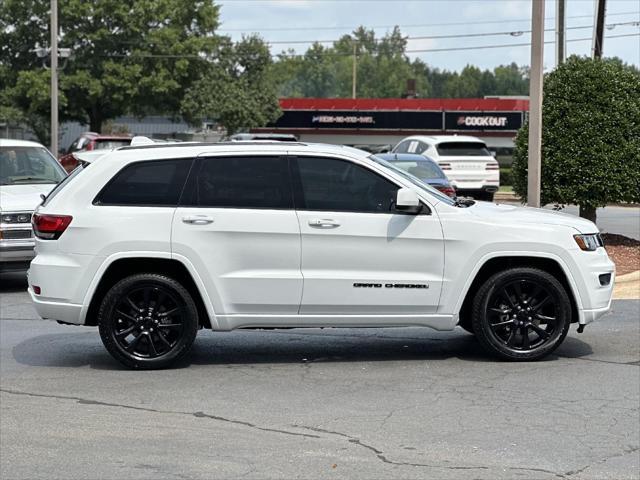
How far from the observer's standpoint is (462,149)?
29312mm

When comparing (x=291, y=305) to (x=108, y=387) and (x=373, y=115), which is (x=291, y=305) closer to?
(x=108, y=387)

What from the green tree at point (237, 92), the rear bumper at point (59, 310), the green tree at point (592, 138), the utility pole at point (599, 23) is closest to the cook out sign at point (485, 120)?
the green tree at point (237, 92)

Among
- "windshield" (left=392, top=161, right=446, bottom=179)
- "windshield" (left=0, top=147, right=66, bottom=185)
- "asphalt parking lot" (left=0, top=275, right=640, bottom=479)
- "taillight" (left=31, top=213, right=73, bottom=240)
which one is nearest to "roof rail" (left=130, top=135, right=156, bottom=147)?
"taillight" (left=31, top=213, right=73, bottom=240)

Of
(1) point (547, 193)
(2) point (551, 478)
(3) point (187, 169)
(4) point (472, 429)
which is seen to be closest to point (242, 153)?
(3) point (187, 169)

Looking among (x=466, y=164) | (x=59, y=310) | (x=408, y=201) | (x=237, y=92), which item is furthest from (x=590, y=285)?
(x=237, y=92)

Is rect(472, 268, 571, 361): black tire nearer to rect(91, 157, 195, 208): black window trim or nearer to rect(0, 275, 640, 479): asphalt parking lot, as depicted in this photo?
rect(0, 275, 640, 479): asphalt parking lot

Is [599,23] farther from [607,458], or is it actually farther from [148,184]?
[607,458]

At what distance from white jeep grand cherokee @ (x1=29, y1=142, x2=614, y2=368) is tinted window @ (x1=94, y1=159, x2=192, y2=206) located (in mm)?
12

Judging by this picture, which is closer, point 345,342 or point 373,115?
point 345,342

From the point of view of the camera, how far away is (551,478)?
626 cm

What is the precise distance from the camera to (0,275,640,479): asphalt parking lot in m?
6.55

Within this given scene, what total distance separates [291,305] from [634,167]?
8.58 metres

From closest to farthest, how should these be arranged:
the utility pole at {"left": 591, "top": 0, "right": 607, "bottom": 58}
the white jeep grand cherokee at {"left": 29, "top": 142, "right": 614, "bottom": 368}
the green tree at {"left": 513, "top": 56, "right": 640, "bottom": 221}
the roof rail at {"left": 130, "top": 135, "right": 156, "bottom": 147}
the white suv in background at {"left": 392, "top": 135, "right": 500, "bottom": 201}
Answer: the white jeep grand cherokee at {"left": 29, "top": 142, "right": 614, "bottom": 368} → the roof rail at {"left": 130, "top": 135, "right": 156, "bottom": 147} → the green tree at {"left": 513, "top": 56, "right": 640, "bottom": 221} → the utility pole at {"left": 591, "top": 0, "right": 607, "bottom": 58} → the white suv in background at {"left": 392, "top": 135, "right": 500, "bottom": 201}

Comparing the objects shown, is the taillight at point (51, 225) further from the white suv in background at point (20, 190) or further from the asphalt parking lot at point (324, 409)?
the white suv in background at point (20, 190)
